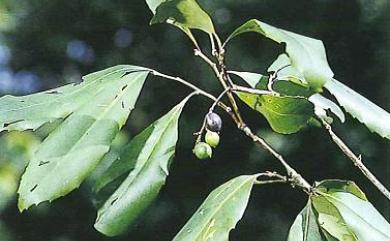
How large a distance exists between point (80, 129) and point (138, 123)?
2.15 meters

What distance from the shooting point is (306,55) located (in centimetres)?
65

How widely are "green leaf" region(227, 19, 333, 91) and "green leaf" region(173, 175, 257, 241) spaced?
0.17 meters

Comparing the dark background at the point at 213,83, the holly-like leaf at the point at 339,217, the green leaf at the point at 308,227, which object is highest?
the holly-like leaf at the point at 339,217

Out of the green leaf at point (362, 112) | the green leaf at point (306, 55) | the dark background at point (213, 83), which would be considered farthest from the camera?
the dark background at point (213, 83)

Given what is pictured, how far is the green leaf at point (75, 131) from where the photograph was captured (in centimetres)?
71

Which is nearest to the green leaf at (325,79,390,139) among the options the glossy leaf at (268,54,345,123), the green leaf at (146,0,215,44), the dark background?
the glossy leaf at (268,54,345,123)

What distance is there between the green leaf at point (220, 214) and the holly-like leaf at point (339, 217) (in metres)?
0.06

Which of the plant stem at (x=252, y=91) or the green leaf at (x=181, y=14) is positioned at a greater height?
the green leaf at (x=181, y=14)

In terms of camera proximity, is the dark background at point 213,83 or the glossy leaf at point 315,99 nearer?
Result: the glossy leaf at point 315,99

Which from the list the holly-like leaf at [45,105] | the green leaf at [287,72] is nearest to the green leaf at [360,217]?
the green leaf at [287,72]

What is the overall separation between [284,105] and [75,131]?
0.18 metres

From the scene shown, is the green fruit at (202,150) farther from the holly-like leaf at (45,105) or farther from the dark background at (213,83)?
the dark background at (213,83)

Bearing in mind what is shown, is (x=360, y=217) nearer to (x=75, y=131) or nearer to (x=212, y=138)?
(x=212, y=138)

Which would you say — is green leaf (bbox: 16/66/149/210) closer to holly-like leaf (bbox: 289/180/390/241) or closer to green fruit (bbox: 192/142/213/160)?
green fruit (bbox: 192/142/213/160)
